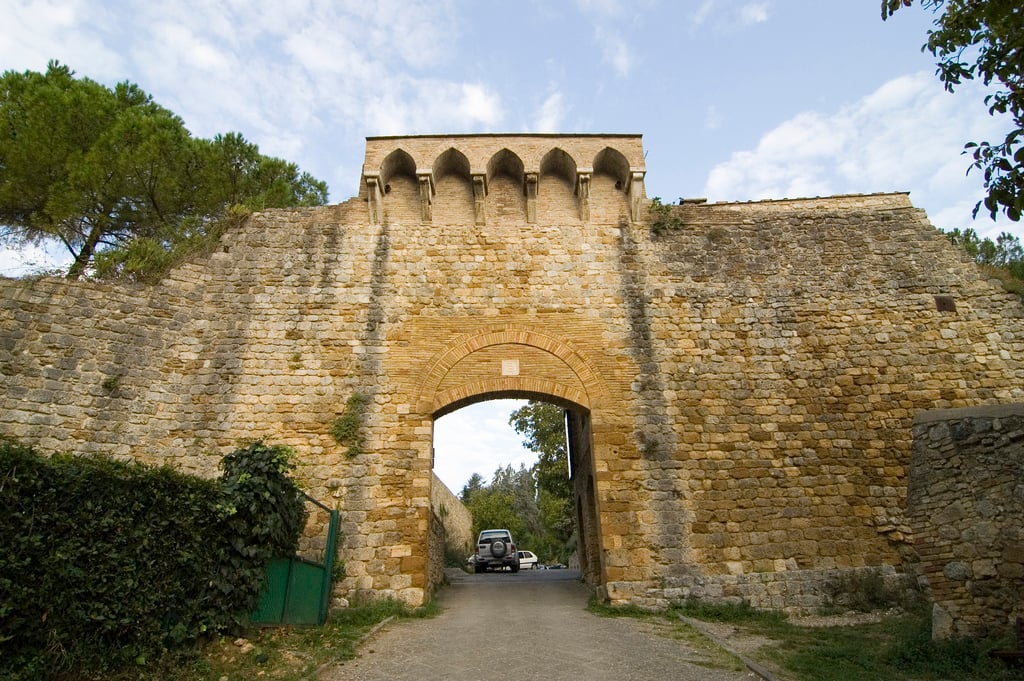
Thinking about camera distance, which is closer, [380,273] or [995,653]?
[995,653]

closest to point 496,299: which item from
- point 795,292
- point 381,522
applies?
point 381,522

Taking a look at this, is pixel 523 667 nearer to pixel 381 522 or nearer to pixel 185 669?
pixel 185 669

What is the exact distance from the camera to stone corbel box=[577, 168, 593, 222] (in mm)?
9836

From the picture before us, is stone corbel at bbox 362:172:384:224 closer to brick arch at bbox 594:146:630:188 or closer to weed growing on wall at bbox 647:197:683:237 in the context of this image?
brick arch at bbox 594:146:630:188

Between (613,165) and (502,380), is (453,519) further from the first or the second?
(613,165)

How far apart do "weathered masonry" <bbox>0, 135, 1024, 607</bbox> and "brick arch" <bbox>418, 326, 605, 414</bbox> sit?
0.03 meters

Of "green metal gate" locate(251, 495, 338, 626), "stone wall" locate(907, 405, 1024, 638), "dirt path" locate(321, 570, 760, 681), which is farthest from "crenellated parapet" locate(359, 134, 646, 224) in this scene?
"dirt path" locate(321, 570, 760, 681)

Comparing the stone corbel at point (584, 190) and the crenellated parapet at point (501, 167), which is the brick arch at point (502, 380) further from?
the stone corbel at point (584, 190)

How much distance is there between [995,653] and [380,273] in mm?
8416

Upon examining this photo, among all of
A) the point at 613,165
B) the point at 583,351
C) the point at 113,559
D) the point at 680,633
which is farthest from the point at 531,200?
the point at 113,559

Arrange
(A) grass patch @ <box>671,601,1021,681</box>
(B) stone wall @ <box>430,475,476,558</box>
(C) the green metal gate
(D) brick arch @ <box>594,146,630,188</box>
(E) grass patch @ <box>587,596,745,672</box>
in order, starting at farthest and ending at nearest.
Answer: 1. (B) stone wall @ <box>430,475,476,558</box>
2. (D) brick arch @ <box>594,146,630,188</box>
3. (C) the green metal gate
4. (E) grass patch @ <box>587,596,745,672</box>
5. (A) grass patch @ <box>671,601,1021,681</box>

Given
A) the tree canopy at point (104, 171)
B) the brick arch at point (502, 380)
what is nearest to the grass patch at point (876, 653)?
the brick arch at point (502, 380)

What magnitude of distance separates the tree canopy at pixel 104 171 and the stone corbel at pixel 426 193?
9.18 ft

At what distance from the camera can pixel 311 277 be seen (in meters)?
9.22
